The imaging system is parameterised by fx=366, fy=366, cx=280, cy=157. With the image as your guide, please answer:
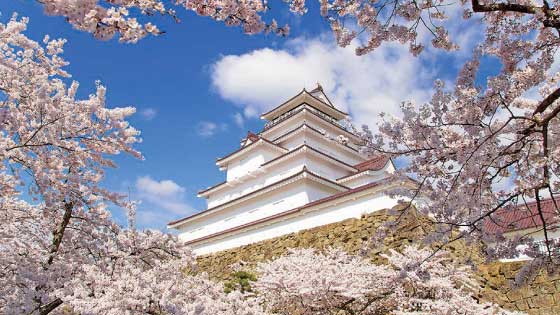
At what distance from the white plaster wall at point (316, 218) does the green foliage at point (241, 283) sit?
2.29 meters

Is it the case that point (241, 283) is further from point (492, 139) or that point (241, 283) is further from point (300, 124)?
point (300, 124)

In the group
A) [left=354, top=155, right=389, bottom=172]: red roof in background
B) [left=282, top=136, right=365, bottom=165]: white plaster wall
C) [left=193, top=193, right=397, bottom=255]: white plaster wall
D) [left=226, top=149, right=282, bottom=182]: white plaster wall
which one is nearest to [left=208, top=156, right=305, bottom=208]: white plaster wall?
[left=226, top=149, right=282, bottom=182]: white plaster wall

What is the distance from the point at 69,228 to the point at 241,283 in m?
5.70

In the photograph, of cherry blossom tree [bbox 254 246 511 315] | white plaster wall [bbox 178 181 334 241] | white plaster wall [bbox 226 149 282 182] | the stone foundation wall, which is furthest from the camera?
white plaster wall [bbox 226 149 282 182]

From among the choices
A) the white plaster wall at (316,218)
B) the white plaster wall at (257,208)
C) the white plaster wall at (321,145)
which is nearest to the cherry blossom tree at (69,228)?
the white plaster wall at (316,218)

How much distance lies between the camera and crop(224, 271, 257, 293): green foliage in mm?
10009

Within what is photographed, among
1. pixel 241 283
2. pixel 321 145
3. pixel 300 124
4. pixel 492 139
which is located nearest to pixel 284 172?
pixel 321 145

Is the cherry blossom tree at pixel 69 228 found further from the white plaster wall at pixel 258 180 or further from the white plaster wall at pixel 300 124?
the white plaster wall at pixel 300 124

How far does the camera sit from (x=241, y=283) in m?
10.6

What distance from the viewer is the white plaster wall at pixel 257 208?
16.2m

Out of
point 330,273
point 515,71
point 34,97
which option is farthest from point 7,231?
point 515,71

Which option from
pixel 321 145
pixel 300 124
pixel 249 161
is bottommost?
pixel 249 161

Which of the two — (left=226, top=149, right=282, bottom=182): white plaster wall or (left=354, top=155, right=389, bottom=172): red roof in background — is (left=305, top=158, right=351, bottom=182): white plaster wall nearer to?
(left=354, top=155, right=389, bottom=172): red roof in background

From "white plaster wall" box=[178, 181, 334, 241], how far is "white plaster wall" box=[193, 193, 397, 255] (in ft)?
6.79
